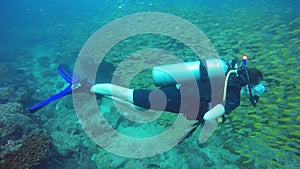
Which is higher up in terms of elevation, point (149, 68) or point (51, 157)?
point (149, 68)

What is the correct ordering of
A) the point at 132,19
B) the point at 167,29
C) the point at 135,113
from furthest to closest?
the point at 132,19 < the point at 167,29 < the point at 135,113

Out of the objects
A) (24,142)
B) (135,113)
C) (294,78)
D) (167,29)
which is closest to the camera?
(24,142)

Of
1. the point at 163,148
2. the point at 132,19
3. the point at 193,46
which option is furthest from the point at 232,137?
the point at 132,19

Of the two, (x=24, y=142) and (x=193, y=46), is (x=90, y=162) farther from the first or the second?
(x=193, y=46)

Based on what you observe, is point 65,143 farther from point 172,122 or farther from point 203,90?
point 203,90

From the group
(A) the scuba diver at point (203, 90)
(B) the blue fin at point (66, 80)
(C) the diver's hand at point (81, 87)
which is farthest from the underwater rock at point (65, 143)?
(A) the scuba diver at point (203, 90)

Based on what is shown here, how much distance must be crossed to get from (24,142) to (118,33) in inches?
394

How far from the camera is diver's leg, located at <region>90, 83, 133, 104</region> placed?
536 cm

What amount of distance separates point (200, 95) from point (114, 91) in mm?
2370

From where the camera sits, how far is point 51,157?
258 inches

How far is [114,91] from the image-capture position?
563 centimetres

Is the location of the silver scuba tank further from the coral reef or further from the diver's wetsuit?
the coral reef

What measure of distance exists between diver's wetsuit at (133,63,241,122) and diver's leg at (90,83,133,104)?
24 cm

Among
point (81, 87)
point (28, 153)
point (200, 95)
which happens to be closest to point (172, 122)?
point (81, 87)
